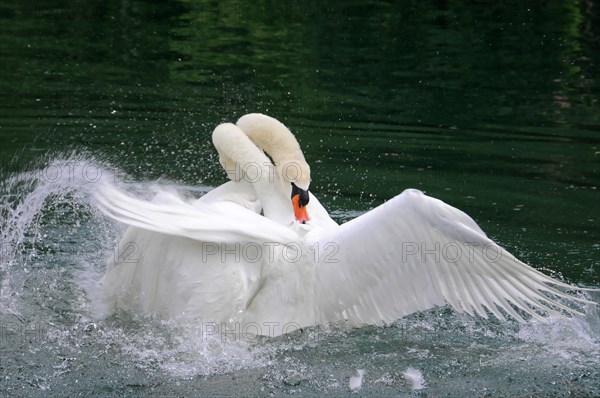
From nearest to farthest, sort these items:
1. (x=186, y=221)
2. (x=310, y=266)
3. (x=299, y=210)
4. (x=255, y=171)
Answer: (x=186, y=221) < (x=310, y=266) < (x=299, y=210) < (x=255, y=171)

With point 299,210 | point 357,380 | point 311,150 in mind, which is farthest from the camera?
point 311,150

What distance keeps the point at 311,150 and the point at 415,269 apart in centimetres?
414

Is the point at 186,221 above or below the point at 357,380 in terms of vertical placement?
above

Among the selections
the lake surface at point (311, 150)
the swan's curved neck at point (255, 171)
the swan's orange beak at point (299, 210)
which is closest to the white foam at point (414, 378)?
the lake surface at point (311, 150)

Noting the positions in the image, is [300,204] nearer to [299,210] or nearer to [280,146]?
[299,210]

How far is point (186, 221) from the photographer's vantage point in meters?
5.59

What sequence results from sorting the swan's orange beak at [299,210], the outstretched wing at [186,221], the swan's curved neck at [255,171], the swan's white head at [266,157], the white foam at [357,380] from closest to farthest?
the outstretched wing at [186,221]
the white foam at [357,380]
the swan's orange beak at [299,210]
the swan's white head at [266,157]
the swan's curved neck at [255,171]

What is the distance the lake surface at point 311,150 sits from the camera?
5914 mm

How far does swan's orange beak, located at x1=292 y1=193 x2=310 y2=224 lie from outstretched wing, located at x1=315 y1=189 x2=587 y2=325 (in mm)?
559

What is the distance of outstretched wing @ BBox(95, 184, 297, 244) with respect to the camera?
553 centimetres

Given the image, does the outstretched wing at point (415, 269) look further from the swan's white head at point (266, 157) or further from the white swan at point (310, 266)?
the swan's white head at point (266, 157)

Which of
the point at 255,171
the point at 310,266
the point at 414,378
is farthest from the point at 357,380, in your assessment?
the point at 255,171

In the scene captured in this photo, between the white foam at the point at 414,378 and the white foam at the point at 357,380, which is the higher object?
the white foam at the point at 357,380

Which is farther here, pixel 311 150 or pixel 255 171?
pixel 311 150
